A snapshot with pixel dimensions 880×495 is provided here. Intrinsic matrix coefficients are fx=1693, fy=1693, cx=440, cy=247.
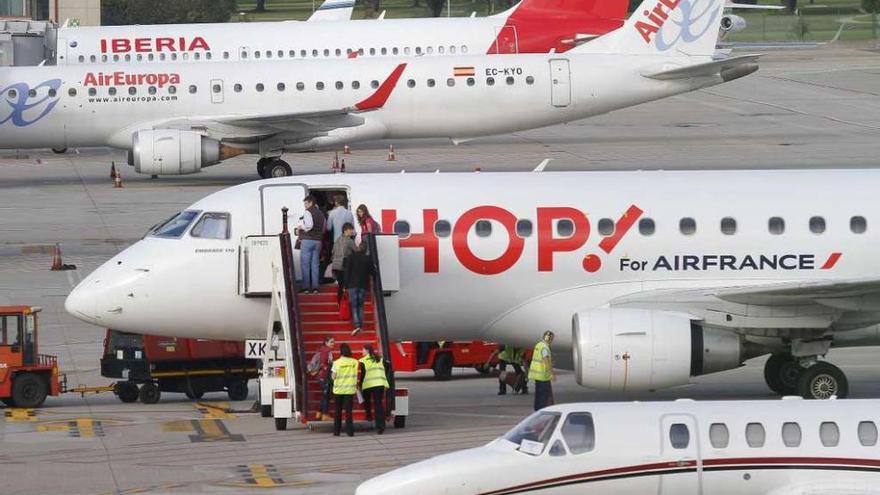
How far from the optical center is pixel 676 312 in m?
26.1

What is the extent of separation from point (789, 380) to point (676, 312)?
2611 mm

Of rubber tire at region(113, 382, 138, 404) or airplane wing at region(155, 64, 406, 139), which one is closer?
rubber tire at region(113, 382, 138, 404)

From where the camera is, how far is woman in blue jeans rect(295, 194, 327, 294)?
2644cm

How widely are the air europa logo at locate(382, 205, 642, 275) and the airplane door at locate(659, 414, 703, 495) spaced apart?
30.4ft

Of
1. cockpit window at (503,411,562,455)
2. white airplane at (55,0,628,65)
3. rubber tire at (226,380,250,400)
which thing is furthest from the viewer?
white airplane at (55,0,628,65)

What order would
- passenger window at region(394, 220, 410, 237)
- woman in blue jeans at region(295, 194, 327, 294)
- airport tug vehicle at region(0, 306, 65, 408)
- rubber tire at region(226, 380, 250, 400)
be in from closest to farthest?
woman in blue jeans at region(295, 194, 327, 294) → passenger window at region(394, 220, 410, 237) → airport tug vehicle at region(0, 306, 65, 408) → rubber tire at region(226, 380, 250, 400)

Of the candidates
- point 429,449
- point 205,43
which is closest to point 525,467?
point 429,449

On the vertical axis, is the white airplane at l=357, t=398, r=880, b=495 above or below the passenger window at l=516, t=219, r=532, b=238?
below

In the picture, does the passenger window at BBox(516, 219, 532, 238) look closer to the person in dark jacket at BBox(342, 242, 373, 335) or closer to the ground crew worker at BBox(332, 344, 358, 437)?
the person in dark jacket at BBox(342, 242, 373, 335)

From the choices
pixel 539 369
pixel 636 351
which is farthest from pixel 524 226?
pixel 636 351

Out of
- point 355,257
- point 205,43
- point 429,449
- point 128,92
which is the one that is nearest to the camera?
point 429,449

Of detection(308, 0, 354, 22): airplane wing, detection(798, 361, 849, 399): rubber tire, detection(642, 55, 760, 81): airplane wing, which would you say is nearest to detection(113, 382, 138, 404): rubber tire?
detection(798, 361, 849, 399): rubber tire

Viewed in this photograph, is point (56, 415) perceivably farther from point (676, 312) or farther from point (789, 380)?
point (789, 380)

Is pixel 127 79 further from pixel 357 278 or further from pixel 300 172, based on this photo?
pixel 357 278
